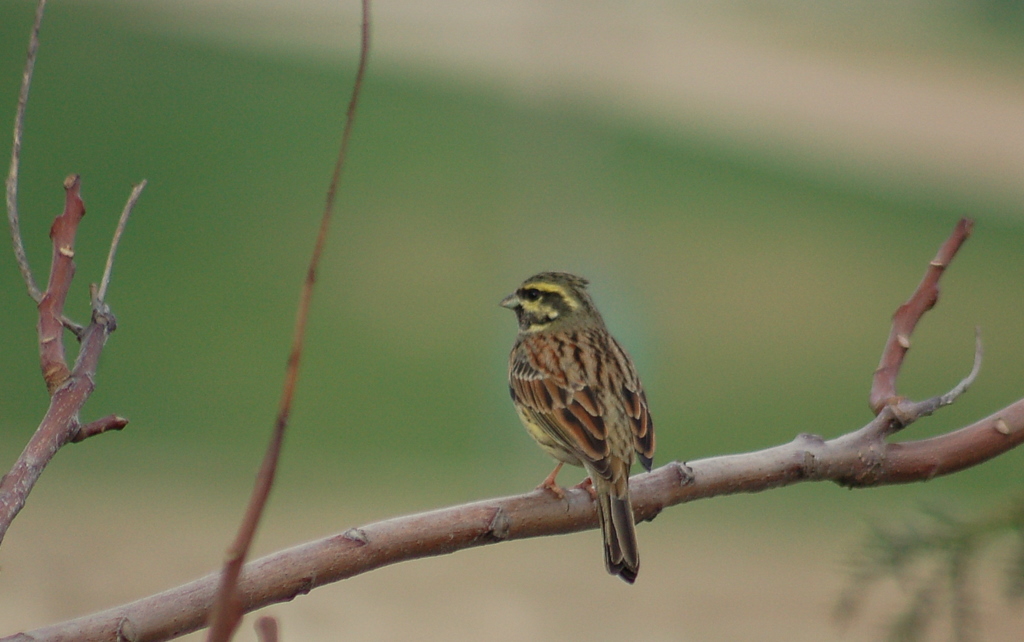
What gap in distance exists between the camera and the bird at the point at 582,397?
7.56 ft

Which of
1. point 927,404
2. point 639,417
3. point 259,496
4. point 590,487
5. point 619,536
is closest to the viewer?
point 259,496

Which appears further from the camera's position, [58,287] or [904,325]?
[904,325]

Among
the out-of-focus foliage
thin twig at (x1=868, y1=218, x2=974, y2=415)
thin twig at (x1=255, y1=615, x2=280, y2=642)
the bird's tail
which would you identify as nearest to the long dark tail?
the bird's tail

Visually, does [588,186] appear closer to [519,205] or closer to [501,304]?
[519,205]

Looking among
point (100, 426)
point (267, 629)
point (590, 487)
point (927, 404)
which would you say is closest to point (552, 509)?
point (590, 487)

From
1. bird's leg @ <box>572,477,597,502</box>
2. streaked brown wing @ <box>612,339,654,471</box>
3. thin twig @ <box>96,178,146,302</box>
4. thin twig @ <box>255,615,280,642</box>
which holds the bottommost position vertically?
thin twig @ <box>255,615,280,642</box>

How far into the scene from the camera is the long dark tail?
2.16m

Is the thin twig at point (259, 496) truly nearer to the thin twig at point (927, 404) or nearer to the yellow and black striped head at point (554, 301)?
the thin twig at point (927, 404)

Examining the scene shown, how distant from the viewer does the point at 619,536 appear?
2.21m

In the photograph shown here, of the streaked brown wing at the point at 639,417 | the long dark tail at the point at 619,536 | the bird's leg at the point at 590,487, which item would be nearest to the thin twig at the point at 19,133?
the long dark tail at the point at 619,536

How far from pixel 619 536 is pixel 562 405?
67 cm

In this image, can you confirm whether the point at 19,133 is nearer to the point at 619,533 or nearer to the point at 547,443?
the point at 619,533

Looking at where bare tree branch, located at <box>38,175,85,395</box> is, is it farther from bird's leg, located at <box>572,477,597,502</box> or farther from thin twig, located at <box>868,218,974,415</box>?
thin twig, located at <box>868,218,974,415</box>

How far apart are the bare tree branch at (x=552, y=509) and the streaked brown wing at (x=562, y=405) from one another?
1.06 ft
